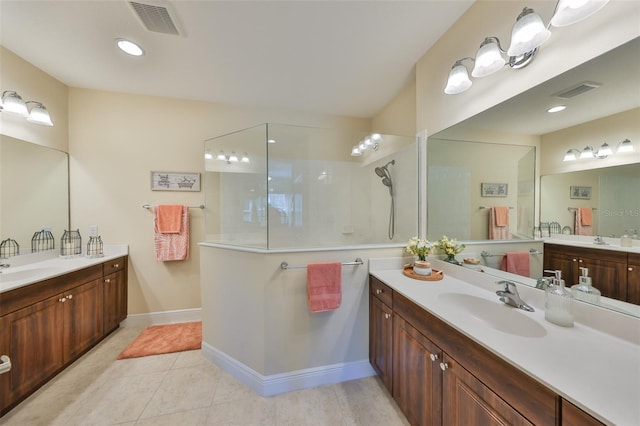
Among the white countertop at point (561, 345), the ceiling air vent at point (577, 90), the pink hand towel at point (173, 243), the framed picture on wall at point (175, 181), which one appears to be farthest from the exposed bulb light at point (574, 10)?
the pink hand towel at point (173, 243)

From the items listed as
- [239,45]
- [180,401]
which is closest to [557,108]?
[239,45]

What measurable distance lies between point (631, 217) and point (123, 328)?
4225 mm

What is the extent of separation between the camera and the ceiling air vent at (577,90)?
39.1 inches

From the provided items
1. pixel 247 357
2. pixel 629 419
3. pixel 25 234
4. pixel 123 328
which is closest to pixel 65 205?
pixel 25 234

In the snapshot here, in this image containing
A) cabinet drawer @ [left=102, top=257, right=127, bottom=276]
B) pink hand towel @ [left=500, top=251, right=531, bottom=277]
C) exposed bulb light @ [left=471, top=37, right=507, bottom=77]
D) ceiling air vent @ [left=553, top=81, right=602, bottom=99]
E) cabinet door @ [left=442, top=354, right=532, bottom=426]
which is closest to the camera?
cabinet door @ [left=442, top=354, right=532, bottom=426]

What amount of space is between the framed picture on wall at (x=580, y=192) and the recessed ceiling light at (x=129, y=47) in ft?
10.4

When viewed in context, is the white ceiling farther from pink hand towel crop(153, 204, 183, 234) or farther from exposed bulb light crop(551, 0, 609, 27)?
pink hand towel crop(153, 204, 183, 234)

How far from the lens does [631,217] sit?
0.90 m

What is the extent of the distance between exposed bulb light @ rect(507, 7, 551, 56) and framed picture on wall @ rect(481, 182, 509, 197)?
31.4 inches

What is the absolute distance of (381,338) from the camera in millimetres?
1667

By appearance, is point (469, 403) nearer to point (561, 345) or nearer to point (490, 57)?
point (561, 345)

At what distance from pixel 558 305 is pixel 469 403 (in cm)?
61

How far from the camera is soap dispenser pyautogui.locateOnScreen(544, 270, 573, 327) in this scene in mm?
970

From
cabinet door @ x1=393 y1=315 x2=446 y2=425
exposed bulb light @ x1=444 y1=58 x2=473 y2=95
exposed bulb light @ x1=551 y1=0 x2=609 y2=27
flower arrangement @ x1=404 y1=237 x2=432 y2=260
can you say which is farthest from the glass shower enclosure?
exposed bulb light @ x1=551 y1=0 x2=609 y2=27
